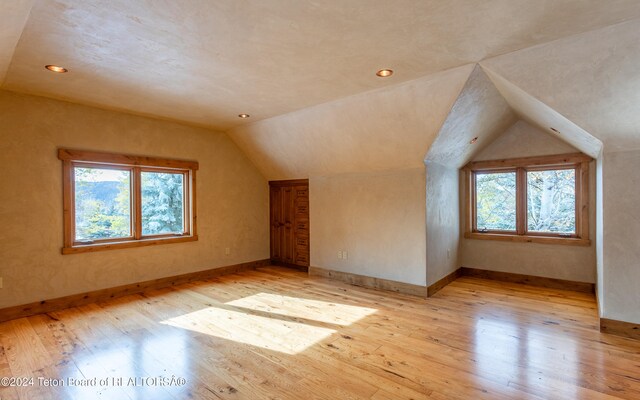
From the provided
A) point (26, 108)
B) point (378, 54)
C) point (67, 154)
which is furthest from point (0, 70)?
point (378, 54)

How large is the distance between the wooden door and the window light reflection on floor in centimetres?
189

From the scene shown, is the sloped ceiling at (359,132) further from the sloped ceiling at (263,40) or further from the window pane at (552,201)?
the window pane at (552,201)

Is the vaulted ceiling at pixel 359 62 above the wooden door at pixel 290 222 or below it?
above

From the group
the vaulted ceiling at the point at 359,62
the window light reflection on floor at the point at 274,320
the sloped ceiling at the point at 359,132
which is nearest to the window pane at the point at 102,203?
the vaulted ceiling at the point at 359,62

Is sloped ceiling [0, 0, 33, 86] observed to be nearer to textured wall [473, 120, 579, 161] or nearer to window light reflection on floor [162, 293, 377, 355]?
window light reflection on floor [162, 293, 377, 355]

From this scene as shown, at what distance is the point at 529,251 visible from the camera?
486 cm

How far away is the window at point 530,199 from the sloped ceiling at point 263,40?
277cm

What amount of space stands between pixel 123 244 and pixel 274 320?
2.62 metres

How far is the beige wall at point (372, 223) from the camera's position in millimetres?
4391

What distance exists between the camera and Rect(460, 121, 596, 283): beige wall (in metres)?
4.43

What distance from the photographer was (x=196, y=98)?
151 inches

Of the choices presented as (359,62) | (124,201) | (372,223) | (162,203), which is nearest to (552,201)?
(372,223)

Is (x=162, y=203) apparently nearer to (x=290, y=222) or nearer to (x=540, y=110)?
(x=290, y=222)

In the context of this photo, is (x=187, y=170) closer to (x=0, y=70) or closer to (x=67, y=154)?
(x=67, y=154)
